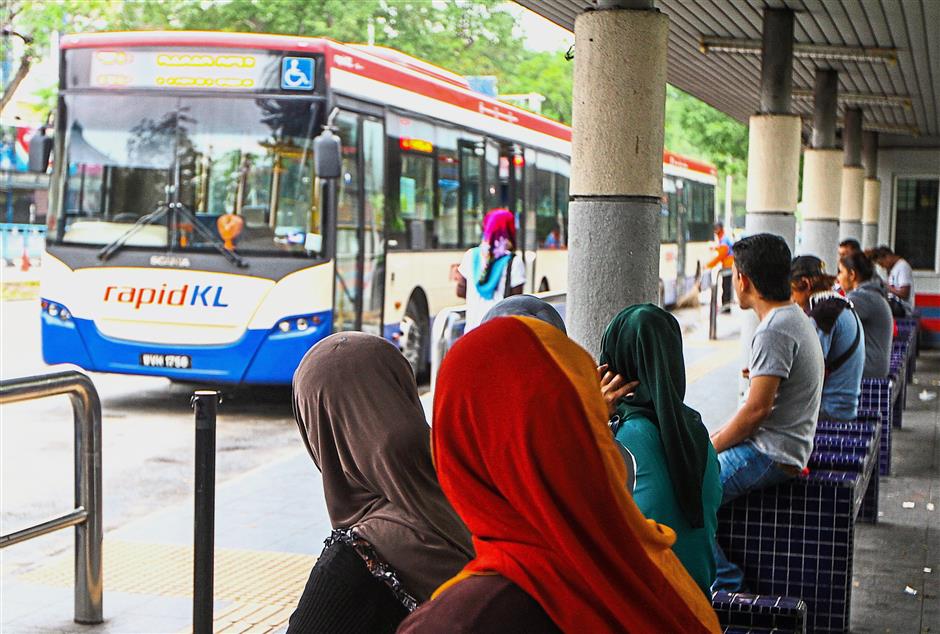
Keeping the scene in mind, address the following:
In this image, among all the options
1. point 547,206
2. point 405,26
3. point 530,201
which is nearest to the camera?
point 530,201

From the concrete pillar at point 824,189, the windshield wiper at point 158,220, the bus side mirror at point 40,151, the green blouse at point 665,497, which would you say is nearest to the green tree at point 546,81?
the concrete pillar at point 824,189

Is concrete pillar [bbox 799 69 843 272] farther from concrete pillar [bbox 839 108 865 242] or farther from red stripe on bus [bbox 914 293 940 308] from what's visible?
red stripe on bus [bbox 914 293 940 308]

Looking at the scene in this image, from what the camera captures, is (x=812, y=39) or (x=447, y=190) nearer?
(x=812, y=39)

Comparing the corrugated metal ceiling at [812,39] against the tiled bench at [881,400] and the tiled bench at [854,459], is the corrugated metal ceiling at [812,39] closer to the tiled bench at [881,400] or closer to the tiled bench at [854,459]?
the tiled bench at [881,400]

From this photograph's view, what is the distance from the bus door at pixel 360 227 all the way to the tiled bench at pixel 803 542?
7.23 m

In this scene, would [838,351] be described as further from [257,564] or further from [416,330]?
[416,330]

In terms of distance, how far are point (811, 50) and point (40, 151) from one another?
771 cm

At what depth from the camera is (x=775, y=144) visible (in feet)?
36.6

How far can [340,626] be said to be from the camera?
2707 mm

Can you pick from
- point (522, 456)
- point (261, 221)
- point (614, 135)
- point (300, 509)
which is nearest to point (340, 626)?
point (522, 456)

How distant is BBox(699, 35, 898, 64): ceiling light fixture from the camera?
12555 mm

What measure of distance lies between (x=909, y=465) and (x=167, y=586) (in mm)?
6276

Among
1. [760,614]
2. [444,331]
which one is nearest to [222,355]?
[444,331]

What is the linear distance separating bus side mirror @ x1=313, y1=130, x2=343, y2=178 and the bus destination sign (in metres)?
0.66
